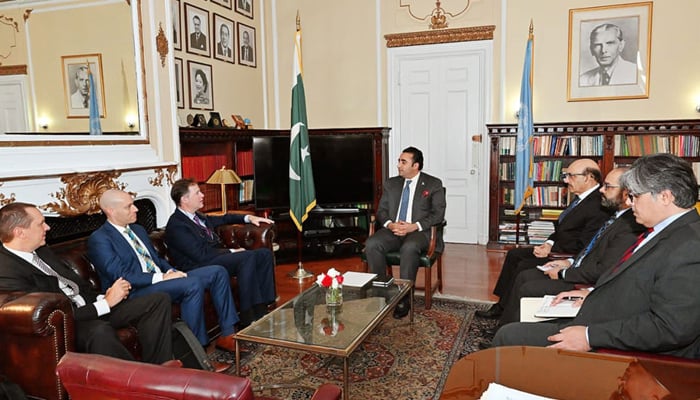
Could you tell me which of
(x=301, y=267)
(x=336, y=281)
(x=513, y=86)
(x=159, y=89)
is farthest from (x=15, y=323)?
(x=513, y=86)

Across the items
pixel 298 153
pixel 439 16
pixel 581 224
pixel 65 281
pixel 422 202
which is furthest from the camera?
pixel 439 16

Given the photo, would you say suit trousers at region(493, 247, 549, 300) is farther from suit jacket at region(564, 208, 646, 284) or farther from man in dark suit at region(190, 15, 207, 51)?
man in dark suit at region(190, 15, 207, 51)

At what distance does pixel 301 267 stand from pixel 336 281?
2.24 meters

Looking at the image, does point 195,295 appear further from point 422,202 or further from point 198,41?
point 198,41

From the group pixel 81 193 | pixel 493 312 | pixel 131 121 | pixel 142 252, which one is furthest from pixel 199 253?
pixel 493 312

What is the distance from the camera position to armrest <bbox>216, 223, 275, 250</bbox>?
402 cm

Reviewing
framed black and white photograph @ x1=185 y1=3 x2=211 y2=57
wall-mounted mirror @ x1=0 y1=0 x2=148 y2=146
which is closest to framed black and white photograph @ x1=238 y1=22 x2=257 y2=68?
framed black and white photograph @ x1=185 y1=3 x2=211 y2=57

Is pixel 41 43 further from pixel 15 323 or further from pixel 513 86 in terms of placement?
pixel 513 86

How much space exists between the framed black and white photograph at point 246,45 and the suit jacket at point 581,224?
428 centimetres

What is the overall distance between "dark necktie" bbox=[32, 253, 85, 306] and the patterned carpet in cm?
94

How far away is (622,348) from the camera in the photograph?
1.83 m

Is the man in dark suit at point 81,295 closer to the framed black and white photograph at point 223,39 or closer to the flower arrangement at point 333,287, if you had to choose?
the flower arrangement at point 333,287

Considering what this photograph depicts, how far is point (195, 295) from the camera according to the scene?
120 inches

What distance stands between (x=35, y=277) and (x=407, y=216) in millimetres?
2795
